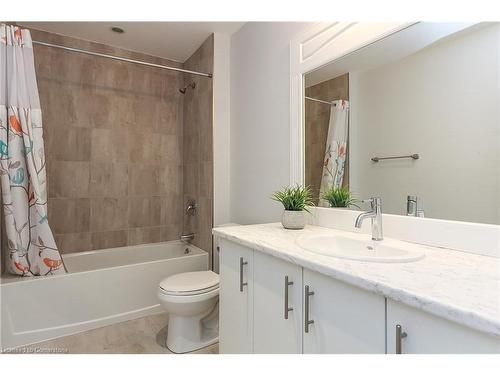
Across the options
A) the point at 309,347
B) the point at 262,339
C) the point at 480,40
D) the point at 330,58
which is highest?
the point at 330,58

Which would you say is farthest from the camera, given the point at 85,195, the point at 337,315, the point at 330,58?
the point at 85,195

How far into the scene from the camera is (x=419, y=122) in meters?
1.21

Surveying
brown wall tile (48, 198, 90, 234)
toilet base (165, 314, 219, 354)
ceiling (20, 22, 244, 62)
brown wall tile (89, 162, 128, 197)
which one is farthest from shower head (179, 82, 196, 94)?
Answer: toilet base (165, 314, 219, 354)

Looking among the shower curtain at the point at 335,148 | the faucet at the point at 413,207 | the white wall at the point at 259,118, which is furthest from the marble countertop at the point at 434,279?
the white wall at the point at 259,118

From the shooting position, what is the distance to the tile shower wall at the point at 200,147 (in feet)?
8.71

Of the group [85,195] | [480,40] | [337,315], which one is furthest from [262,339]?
[85,195]

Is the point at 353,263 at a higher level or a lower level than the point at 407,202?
lower

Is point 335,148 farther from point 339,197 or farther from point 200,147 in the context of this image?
point 200,147

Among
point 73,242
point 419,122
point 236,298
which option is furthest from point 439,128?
point 73,242

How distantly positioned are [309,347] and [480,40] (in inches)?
50.2

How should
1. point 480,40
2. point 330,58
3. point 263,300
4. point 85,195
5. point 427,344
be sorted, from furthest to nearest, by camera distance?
point 85,195, point 330,58, point 263,300, point 480,40, point 427,344

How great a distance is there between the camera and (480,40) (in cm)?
105
